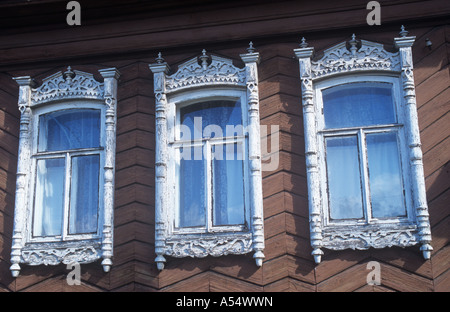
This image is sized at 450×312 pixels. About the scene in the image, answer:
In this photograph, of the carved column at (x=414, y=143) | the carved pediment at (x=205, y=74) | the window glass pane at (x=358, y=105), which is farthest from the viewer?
the carved pediment at (x=205, y=74)

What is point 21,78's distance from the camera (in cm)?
659

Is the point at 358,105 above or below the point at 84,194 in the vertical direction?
above

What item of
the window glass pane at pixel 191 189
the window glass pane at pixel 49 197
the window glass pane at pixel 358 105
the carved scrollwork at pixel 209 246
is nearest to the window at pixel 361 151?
the window glass pane at pixel 358 105

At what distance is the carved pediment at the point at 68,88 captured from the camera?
255 inches

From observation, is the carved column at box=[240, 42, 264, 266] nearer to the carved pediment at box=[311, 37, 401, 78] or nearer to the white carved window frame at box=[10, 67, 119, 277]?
the carved pediment at box=[311, 37, 401, 78]

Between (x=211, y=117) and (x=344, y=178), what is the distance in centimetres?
160

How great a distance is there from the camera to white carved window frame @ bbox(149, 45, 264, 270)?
5.75 m

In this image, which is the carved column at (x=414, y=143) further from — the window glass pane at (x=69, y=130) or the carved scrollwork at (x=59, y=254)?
the window glass pane at (x=69, y=130)

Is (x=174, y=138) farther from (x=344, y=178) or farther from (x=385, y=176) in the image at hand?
(x=385, y=176)

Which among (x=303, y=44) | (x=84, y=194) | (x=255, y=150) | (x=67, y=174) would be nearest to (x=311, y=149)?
(x=255, y=150)

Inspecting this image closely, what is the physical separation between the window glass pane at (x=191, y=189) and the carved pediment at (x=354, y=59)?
157 centimetres

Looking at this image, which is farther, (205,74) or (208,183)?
(205,74)

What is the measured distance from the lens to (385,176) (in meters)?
5.81

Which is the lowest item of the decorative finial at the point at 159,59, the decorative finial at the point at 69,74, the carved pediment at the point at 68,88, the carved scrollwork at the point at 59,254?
the carved scrollwork at the point at 59,254
